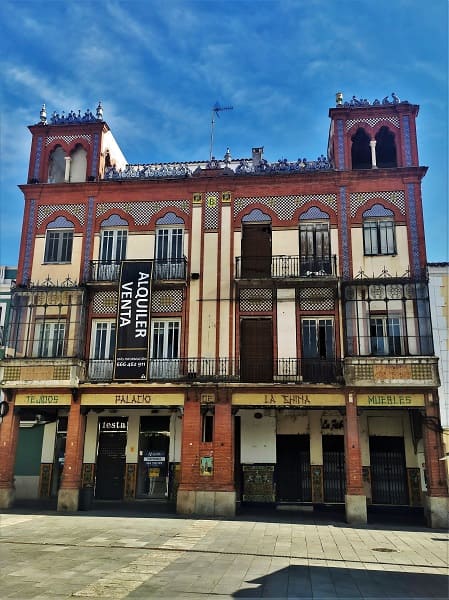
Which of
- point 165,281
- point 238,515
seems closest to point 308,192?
point 165,281

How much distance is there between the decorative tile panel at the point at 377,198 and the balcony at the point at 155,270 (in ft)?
24.1

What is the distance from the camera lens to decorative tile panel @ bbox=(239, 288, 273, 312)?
22.0 meters

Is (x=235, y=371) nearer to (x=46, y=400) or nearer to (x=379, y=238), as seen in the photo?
(x=46, y=400)

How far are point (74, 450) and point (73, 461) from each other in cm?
41

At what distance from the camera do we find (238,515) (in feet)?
A: 67.4

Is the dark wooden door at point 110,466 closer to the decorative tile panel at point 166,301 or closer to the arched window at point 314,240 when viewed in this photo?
the decorative tile panel at point 166,301

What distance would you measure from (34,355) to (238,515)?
1043 cm

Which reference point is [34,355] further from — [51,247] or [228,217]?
[228,217]

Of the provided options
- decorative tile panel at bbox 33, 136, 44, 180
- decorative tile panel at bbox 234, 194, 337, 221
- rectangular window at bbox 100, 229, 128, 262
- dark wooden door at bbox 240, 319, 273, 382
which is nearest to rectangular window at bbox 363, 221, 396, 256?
decorative tile panel at bbox 234, 194, 337, 221

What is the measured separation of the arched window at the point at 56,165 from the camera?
25.3m

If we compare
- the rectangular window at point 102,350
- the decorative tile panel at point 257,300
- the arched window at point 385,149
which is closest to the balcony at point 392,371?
the decorative tile panel at point 257,300

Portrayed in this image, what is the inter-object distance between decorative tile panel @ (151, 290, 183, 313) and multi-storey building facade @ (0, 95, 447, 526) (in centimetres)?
9

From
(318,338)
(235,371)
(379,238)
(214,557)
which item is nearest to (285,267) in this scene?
(318,338)

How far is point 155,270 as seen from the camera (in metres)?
22.8
